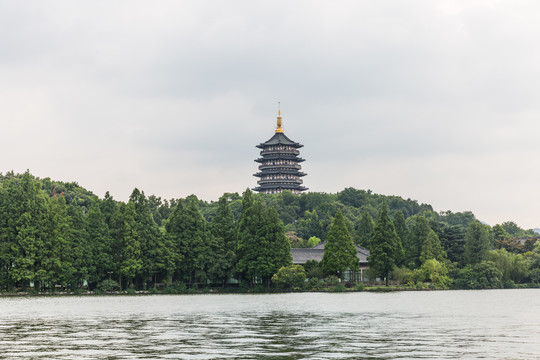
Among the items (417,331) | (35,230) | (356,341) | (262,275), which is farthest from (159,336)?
(262,275)

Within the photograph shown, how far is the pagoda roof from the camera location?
164m

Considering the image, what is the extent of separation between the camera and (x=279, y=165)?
540ft

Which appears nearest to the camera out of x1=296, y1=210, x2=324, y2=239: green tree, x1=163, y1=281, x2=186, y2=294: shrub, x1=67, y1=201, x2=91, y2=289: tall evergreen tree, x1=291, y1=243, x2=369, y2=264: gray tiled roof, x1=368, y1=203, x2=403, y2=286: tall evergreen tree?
x1=67, y1=201, x2=91, y2=289: tall evergreen tree

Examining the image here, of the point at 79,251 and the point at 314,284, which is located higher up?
the point at 79,251

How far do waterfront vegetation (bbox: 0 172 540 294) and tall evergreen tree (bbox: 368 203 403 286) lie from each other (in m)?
0.12

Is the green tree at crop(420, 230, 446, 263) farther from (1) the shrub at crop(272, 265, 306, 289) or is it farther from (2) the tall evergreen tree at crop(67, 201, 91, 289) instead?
(2) the tall evergreen tree at crop(67, 201, 91, 289)

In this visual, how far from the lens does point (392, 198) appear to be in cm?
16112

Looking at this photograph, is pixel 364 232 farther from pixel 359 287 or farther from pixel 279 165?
pixel 279 165

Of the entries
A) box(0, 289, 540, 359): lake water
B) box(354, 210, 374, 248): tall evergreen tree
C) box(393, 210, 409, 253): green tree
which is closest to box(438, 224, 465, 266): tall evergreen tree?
box(393, 210, 409, 253): green tree

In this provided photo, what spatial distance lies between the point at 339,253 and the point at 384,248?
17.8 feet

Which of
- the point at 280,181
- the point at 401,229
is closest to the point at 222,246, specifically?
the point at 401,229

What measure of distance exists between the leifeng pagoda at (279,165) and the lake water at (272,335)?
127 metres

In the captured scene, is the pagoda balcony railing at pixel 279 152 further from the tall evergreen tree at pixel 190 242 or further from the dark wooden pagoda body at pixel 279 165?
the tall evergreen tree at pixel 190 242

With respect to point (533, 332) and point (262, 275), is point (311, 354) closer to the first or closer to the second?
point (533, 332)
